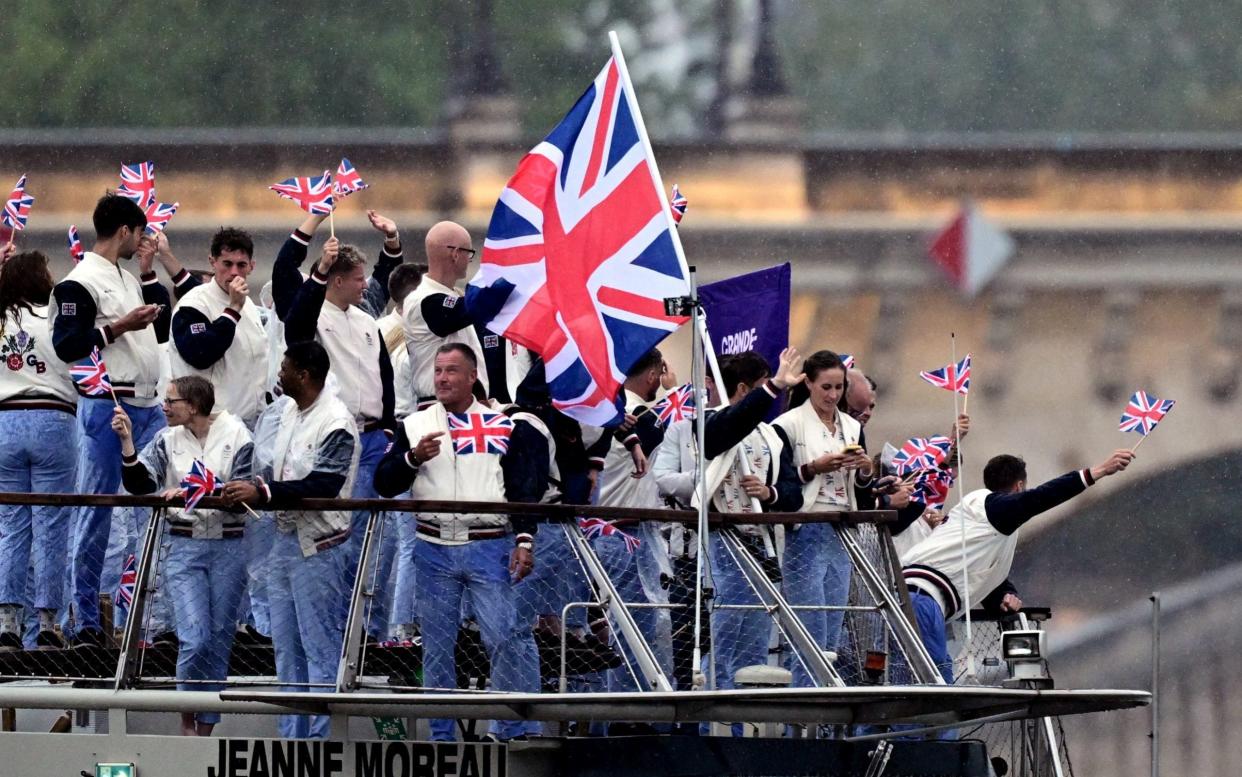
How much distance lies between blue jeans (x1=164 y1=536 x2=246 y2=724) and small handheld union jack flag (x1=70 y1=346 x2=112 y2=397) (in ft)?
3.10

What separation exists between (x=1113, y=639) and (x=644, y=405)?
21.5m

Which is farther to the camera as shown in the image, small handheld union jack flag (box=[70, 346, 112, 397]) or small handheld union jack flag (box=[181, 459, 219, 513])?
Answer: small handheld union jack flag (box=[70, 346, 112, 397])

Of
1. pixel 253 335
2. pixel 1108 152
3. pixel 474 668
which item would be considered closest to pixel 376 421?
pixel 253 335

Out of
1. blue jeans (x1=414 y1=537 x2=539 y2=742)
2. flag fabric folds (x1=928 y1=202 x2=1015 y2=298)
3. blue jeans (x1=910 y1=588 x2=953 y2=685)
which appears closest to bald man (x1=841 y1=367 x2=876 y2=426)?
blue jeans (x1=910 y1=588 x2=953 y2=685)

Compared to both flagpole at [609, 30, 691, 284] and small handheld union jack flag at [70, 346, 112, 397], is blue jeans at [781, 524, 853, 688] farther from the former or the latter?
small handheld union jack flag at [70, 346, 112, 397]

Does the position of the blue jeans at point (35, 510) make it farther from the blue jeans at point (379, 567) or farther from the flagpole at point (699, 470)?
the flagpole at point (699, 470)

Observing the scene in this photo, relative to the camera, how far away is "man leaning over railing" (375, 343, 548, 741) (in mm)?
12500

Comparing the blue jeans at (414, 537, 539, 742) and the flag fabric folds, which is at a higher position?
the flag fabric folds

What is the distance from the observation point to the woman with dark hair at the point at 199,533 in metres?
12.8

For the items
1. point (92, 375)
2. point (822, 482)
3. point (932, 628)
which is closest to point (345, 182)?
point (92, 375)

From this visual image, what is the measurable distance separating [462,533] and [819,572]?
1627 millimetres

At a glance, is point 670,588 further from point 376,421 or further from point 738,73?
point 738,73

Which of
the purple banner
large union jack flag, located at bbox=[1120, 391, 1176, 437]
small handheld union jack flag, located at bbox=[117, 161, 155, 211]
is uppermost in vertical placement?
small handheld union jack flag, located at bbox=[117, 161, 155, 211]

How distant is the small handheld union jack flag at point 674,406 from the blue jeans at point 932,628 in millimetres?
1285
